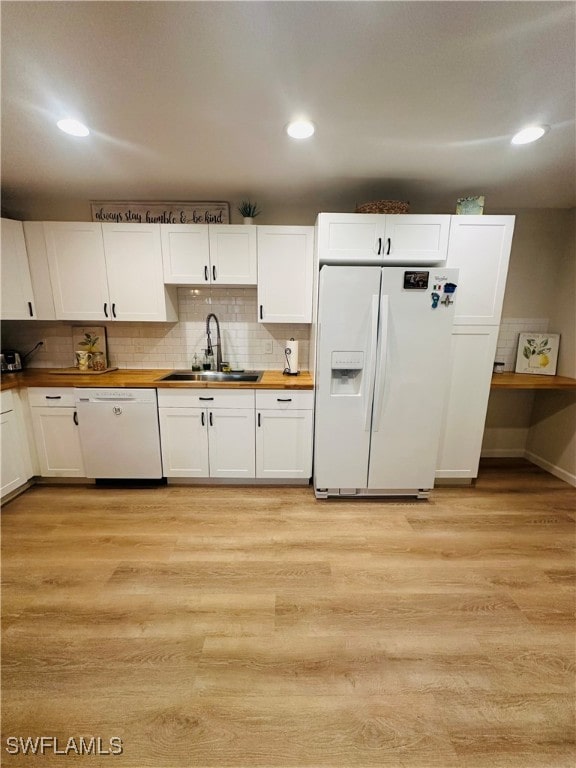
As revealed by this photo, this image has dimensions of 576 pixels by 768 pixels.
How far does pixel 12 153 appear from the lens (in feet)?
6.13

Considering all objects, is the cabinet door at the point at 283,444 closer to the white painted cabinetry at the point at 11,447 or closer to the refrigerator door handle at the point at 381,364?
the refrigerator door handle at the point at 381,364

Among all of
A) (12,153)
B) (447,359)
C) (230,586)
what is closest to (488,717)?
(230,586)

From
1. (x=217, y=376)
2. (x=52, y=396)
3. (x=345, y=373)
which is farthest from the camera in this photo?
(x=217, y=376)

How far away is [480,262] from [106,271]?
3037mm

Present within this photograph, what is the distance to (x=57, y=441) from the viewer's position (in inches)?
98.6

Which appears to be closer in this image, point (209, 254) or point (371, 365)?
point (371, 365)

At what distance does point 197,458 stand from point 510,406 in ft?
10.6

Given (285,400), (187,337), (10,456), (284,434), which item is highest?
(187,337)

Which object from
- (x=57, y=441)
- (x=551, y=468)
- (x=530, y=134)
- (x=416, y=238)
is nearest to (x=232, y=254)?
(x=416, y=238)

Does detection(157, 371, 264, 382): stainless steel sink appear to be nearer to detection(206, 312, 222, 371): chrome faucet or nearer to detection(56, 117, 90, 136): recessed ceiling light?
detection(206, 312, 222, 371): chrome faucet

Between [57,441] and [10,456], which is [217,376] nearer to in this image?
[57,441]

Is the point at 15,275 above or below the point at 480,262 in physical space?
below

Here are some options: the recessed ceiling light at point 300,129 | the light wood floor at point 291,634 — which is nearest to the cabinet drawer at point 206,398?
the light wood floor at point 291,634

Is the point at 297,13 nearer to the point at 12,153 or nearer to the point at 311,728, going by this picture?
the point at 12,153
